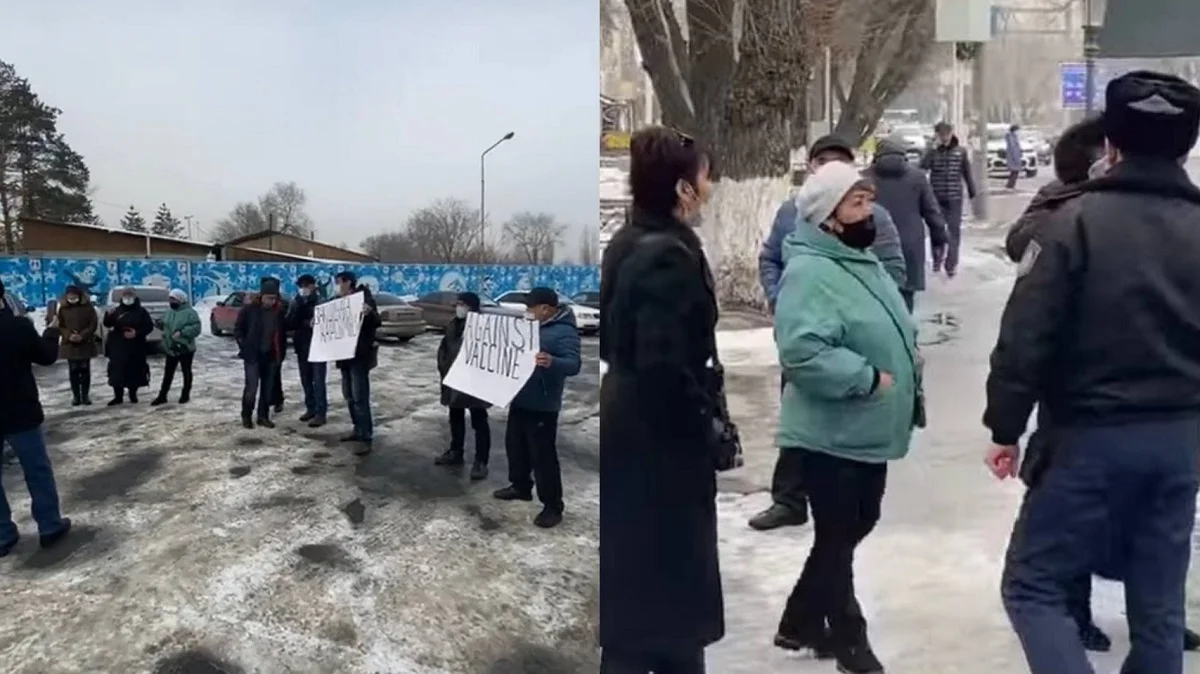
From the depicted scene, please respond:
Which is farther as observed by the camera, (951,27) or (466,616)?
(951,27)

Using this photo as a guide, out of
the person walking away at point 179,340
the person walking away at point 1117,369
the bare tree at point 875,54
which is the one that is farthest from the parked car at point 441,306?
the person walking away at point 1117,369

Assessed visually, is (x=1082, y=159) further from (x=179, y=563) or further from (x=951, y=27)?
(x=179, y=563)

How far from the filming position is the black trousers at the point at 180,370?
2109mm

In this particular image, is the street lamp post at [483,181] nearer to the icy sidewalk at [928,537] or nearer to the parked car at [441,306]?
the parked car at [441,306]

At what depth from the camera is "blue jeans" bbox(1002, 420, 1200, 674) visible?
86.7 inches

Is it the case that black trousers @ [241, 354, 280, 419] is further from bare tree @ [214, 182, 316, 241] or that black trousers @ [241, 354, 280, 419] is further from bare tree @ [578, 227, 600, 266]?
bare tree @ [578, 227, 600, 266]

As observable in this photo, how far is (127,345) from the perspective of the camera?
2.07 meters

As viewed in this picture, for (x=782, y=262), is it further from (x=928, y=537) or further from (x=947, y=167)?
(x=928, y=537)

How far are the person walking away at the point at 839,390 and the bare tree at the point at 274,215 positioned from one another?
94 centimetres

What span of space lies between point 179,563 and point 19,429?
36cm

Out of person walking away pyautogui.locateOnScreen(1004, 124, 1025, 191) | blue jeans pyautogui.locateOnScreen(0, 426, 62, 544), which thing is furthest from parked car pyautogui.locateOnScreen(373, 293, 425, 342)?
person walking away pyautogui.locateOnScreen(1004, 124, 1025, 191)

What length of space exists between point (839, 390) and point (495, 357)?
0.68 m

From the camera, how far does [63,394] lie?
2074 millimetres

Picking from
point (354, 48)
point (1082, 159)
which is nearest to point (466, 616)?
point (354, 48)
